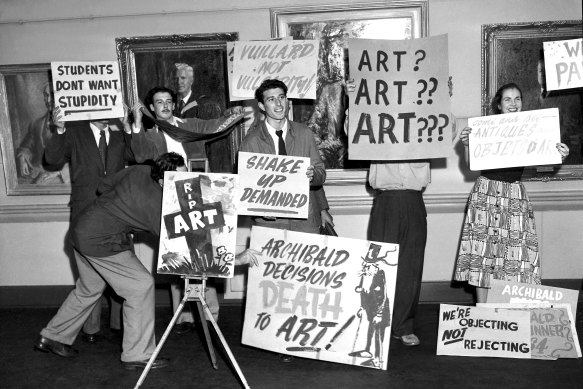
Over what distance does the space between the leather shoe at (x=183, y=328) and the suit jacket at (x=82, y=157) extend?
1.32 m

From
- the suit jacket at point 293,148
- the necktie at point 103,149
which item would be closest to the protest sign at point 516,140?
the suit jacket at point 293,148

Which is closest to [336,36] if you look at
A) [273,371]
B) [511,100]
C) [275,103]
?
[275,103]

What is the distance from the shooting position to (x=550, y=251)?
6660 mm

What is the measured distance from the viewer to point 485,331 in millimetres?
5227

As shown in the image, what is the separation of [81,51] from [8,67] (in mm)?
758

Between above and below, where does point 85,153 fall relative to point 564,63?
below

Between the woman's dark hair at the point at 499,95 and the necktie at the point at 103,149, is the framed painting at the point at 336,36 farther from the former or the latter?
the necktie at the point at 103,149

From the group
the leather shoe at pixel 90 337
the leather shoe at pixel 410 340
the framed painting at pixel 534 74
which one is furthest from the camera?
the framed painting at pixel 534 74

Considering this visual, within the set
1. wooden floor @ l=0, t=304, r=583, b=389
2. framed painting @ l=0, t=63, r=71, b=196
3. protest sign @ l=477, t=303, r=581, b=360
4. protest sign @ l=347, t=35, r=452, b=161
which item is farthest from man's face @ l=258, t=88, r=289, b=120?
framed painting @ l=0, t=63, r=71, b=196

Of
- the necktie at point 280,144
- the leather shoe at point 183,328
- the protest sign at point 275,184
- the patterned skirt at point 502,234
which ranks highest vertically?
the necktie at point 280,144

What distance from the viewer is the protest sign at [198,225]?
4656 mm

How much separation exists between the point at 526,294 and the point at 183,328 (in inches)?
113

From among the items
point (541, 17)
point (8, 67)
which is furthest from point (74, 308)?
point (541, 17)

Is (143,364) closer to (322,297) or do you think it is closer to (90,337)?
(90,337)
